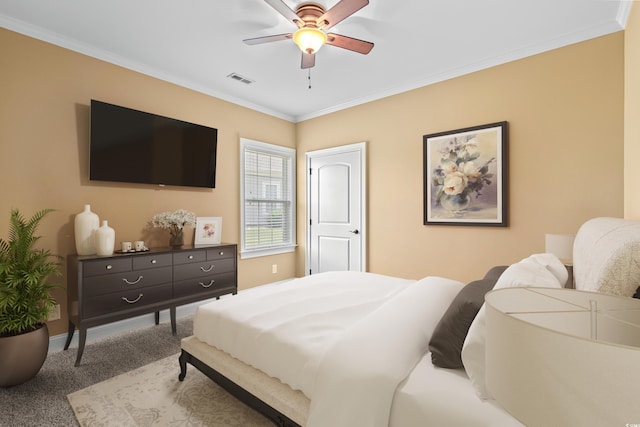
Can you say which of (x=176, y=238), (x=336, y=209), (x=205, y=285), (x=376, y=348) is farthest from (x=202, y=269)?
(x=376, y=348)

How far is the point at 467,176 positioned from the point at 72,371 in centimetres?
397

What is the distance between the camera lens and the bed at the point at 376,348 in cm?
109

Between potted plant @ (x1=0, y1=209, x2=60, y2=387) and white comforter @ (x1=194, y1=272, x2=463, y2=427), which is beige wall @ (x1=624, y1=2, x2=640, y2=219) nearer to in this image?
white comforter @ (x1=194, y1=272, x2=463, y2=427)

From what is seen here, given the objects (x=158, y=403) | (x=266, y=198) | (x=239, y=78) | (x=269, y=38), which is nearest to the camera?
(x=158, y=403)

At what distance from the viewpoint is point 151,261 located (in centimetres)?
282

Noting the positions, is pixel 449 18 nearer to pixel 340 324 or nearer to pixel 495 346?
pixel 340 324

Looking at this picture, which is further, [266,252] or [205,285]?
[266,252]

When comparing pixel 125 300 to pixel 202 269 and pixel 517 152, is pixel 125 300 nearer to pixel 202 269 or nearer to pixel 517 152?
pixel 202 269

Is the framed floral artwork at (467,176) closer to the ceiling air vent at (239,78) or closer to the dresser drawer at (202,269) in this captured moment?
the ceiling air vent at (239,78)

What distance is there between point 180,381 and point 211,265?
128 centimetres

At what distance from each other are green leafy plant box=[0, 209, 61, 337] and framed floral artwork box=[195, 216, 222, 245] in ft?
4.64

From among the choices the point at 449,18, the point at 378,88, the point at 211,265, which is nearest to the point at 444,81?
the point at 378,88

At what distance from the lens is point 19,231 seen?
86.2 inches

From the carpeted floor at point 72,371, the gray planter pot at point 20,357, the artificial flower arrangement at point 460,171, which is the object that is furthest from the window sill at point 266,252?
the artificial flower arrangement at point 460,171
